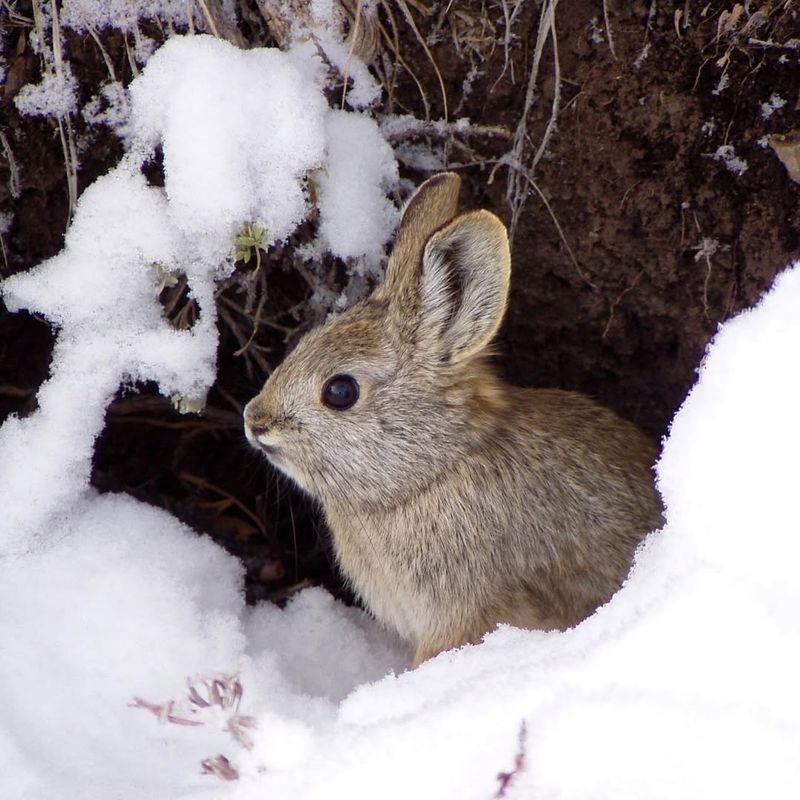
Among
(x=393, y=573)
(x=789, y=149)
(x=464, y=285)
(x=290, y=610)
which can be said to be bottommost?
(x=290, y=610)

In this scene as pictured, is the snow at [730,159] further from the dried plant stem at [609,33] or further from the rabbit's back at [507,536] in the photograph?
the rabbit's back at [507,536]

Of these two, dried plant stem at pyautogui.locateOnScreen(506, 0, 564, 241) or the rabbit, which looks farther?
dried plant stem at pyautogui.locateOnScreen(506, 0, 564, 241)

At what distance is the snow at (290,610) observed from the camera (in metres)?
1.84

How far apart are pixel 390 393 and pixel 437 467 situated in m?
0.27

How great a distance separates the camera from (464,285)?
2789mm

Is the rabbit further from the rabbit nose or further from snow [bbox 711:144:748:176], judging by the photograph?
snow [bbox 711:144:748:176]

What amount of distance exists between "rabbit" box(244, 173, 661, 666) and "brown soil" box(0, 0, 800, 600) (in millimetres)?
506

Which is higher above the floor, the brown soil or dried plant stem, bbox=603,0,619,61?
dried plant stem, bbox=603,0,619,61

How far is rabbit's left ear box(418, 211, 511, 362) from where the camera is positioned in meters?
2.63

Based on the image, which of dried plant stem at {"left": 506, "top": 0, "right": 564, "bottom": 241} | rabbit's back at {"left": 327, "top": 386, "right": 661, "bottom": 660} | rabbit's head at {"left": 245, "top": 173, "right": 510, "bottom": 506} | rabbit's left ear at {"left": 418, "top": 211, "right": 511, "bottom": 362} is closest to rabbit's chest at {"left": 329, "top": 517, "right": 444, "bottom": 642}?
rabbit's back at {"left": 327, "top": 386, "right": 661, "bottom": 660}

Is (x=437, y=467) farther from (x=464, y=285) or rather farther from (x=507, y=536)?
(x=464, y=285)

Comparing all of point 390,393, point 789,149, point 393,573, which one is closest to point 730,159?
point 789,149

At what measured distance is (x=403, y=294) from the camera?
289 centimetres

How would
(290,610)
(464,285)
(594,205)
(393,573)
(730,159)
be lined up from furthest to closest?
1. (290,610)
2. (594,205)
3. (730,159)
4. (393,573)
5. (464,285)
